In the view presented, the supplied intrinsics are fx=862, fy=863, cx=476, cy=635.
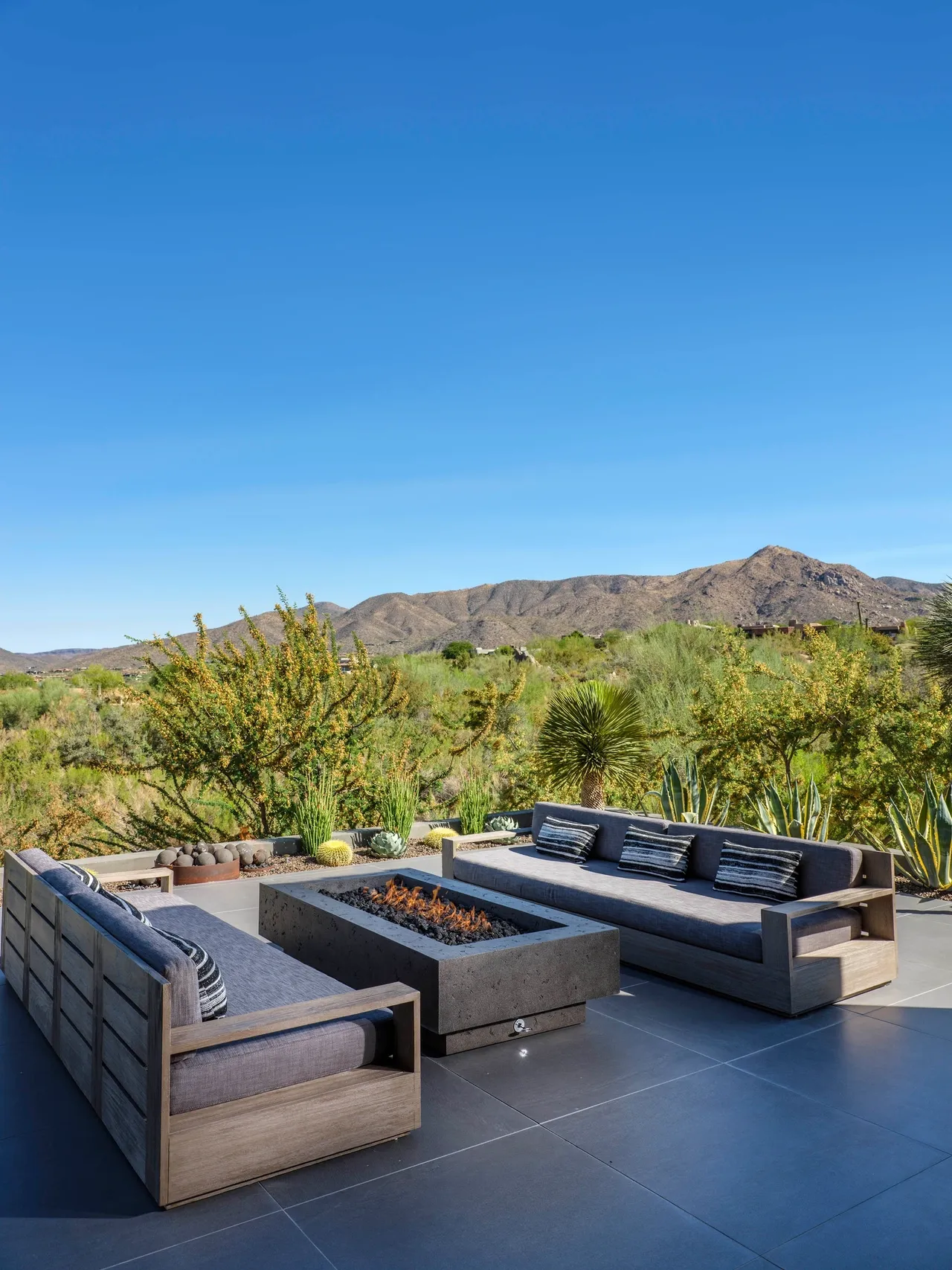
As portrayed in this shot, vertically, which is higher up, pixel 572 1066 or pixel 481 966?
pixel 481 966

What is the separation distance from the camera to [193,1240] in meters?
2.51

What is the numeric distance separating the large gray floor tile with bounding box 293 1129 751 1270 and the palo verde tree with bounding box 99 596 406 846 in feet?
21.5

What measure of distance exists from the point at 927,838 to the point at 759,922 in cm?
302

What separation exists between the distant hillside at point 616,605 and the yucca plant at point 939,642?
2812 cm

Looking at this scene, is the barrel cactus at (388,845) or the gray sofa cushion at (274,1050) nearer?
the gray sofa cushion at (274,1050)

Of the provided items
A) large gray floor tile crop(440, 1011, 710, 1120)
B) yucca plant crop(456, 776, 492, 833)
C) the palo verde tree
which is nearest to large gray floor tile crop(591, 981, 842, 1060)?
large gray floor tile crop(440, 1011, 710, 1120)

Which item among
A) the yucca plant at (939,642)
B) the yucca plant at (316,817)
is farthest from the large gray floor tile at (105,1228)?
the yucca plant at (939,642)

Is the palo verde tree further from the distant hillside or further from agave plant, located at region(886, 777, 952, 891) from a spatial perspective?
the distant hillside

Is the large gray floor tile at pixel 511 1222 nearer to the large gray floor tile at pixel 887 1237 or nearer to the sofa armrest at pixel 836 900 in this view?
the large gray floor tile at pixel 887 1237

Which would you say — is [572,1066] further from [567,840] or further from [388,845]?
[388,845]

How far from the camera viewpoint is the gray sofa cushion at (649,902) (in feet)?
15.0

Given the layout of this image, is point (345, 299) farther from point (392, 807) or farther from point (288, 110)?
point (392, 807)

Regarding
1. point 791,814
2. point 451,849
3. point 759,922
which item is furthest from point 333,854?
point 759,922

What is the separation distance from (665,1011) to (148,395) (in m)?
15.1
